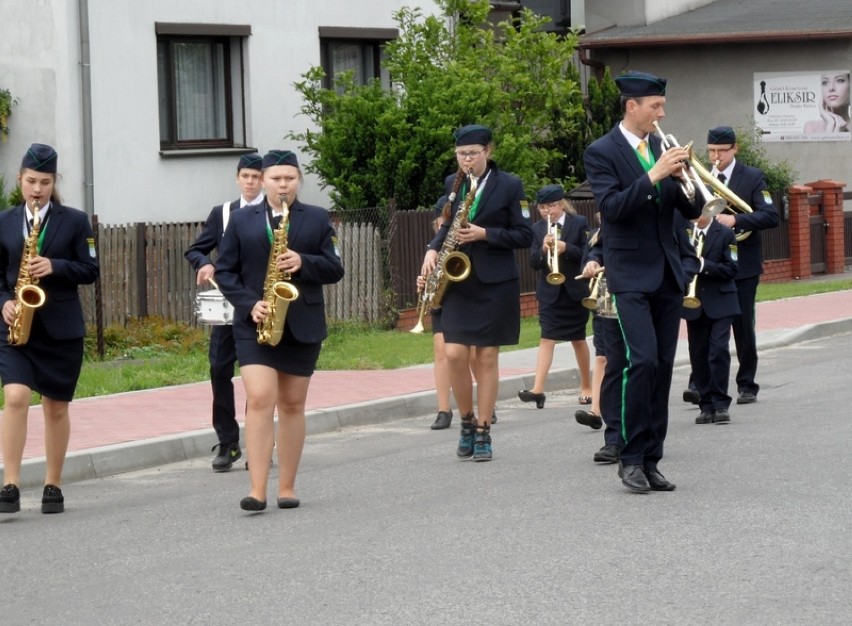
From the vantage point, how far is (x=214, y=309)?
994 cm

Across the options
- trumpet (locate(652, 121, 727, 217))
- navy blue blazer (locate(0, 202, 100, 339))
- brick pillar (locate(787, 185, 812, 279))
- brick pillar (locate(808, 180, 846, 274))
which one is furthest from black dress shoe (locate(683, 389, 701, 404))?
brick pillar (locate(808, 180, 846, 274))

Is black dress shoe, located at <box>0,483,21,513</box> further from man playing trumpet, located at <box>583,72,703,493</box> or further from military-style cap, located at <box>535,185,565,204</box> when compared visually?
military-style cap, located at <box>535,185,565,204</box>

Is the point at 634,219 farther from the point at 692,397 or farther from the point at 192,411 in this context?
the point at 192,411

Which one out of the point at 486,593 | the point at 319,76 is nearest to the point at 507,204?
the point at 486,593

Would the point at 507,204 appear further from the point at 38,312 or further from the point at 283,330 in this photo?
the point at 38,312

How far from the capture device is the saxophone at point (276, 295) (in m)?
8.26

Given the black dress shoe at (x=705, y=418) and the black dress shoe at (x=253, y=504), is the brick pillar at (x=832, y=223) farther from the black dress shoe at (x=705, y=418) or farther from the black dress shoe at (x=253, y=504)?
the black dress shoe at (x=253, y=504)

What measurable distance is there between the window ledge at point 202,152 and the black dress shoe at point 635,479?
13.0 metres

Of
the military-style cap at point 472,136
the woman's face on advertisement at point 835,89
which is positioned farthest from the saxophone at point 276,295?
the woman's face on advertisement at point 835,89

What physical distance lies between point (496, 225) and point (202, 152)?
38.4 ft

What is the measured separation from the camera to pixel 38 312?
8773 mm

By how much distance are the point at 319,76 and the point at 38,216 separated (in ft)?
41.3

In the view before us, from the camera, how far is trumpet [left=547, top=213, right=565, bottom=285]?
496 inches

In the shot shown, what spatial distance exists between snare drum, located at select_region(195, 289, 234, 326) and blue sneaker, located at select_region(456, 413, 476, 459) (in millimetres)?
1641
